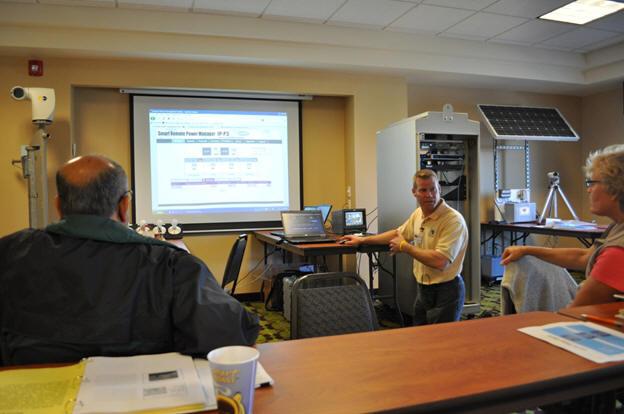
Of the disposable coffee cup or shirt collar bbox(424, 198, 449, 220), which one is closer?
the disposable coffee cup

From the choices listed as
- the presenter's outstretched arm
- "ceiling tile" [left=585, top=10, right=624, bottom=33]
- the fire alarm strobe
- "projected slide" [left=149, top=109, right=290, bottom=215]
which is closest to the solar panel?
"ceiling tile" [left=585, top=10, right=624, bottom=33]

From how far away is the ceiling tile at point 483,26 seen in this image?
4.48 m

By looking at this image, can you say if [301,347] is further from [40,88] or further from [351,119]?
[351,119]

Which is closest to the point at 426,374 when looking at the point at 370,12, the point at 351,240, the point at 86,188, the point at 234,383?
the point at 234,383

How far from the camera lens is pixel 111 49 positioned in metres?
4.14

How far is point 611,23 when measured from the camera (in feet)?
15.4

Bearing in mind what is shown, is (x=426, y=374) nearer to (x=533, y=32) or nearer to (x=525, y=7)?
(x=525, y=7)

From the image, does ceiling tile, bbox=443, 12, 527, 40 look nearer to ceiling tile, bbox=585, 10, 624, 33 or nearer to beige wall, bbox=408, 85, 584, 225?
ceiling tile, bbox=585, 10, 624, 33

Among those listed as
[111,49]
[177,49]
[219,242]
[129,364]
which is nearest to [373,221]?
[219,242]

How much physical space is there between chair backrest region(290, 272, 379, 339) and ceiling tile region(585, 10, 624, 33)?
14.6ft

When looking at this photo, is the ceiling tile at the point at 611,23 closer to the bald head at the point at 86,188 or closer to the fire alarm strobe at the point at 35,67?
the bald head at the point at 86,188

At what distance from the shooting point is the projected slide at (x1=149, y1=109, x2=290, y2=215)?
15.9 ft

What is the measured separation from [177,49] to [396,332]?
12.4ft

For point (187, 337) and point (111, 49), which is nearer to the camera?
point (187, 337)
